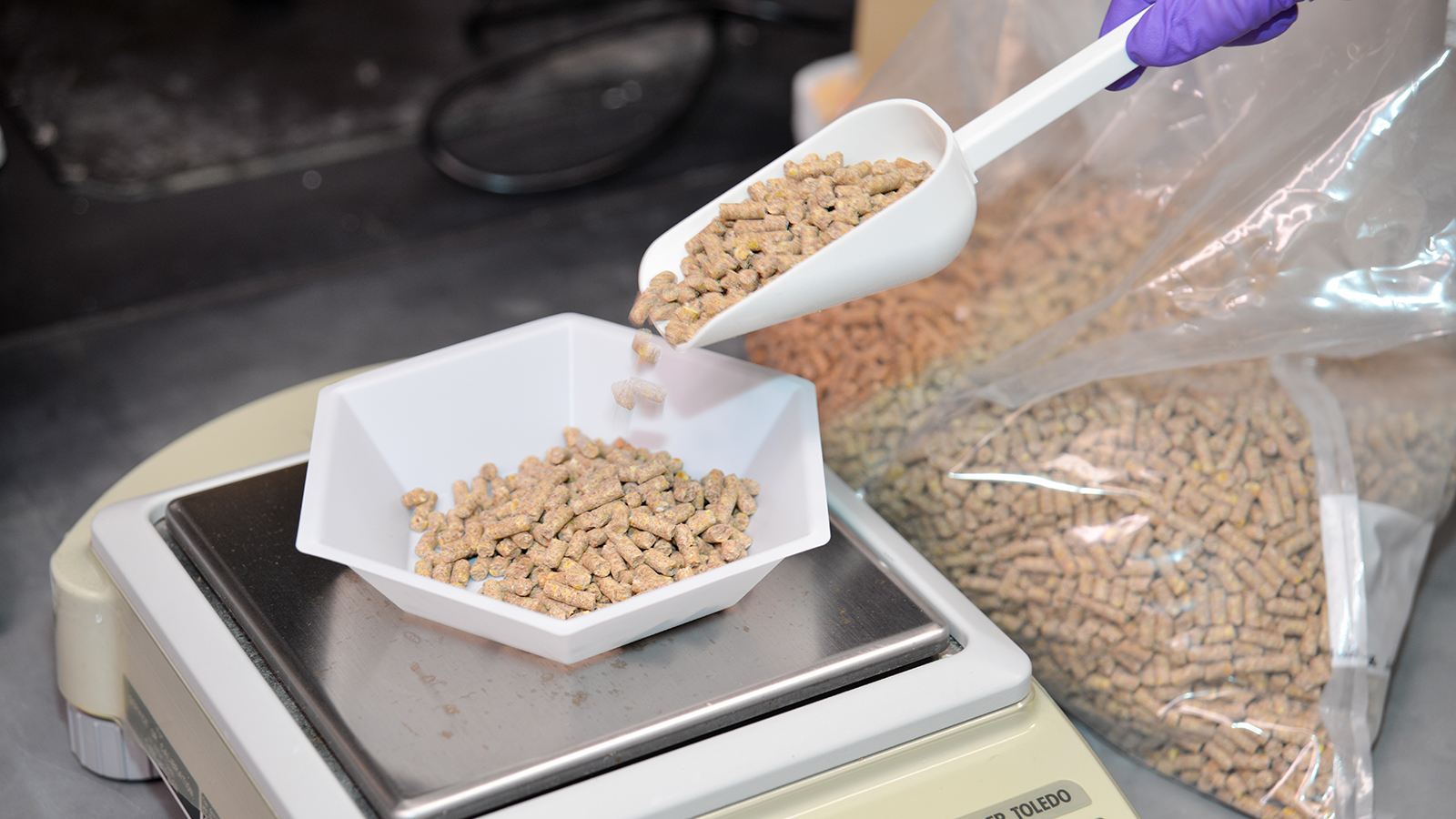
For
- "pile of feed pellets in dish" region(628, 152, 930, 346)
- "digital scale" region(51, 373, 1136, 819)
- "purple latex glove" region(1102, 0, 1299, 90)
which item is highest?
"purple latex glove" region(1102, 0, 1299, 90)

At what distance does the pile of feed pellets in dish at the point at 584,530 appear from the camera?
809 millimetres

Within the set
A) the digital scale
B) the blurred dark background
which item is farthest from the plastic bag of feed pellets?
the blurred dark background

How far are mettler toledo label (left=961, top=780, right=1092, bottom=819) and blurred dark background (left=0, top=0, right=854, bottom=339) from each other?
147 centimetres

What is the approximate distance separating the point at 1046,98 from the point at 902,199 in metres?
0.15

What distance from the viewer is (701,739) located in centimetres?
75

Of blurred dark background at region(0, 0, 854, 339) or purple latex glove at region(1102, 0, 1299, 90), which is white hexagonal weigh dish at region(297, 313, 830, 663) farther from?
blurred dark background at region(0, 0, 854, 339)

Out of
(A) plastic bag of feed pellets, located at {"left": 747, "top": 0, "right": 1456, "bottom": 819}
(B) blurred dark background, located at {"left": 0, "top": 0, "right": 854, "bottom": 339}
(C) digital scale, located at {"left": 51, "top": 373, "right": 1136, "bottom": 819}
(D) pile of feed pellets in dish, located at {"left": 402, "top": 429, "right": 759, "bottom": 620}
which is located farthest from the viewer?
(B) blurred dark background, located at {"left": 0, "top": 0, "right": 854, "bottom": 339}

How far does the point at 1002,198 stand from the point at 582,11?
1939 mm

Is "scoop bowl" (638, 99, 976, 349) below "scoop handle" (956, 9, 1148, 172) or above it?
below

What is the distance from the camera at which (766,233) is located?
2.77 ft

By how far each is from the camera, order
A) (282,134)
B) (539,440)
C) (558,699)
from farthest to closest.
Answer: (282,134), (539,440), (558,699)

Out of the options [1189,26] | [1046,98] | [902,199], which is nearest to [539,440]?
[902,199]

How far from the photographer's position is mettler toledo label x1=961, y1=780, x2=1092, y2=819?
0.76m

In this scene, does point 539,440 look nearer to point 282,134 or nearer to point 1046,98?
point 1046,98
